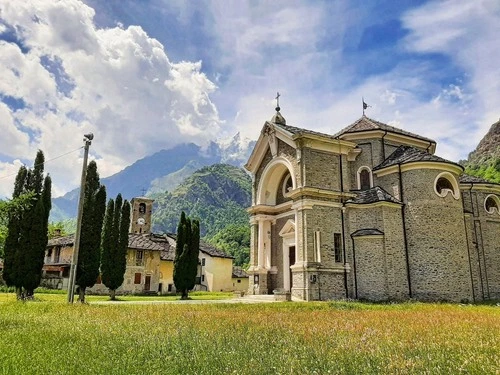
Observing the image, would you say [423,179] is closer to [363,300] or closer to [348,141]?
[348,141]

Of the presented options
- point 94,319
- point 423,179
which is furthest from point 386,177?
point 94,319

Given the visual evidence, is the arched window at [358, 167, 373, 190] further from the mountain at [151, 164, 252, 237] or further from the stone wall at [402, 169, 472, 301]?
the mountain at [151, 164, 252, 237]

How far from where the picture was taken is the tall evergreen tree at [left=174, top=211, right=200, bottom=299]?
95.5ft

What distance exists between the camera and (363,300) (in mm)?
20344

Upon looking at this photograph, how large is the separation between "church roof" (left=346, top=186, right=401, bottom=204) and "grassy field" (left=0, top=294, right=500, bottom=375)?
11586mm

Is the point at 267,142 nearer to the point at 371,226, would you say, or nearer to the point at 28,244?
the point at 371,226

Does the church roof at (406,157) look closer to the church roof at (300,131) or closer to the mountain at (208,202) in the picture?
the church roof at (300,131)

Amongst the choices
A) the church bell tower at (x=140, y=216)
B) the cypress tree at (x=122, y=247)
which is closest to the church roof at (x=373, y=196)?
the cypress tree at (x=122, y=247)

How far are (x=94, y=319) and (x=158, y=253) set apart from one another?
3312cm

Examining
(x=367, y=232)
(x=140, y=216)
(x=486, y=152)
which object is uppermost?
(x=486, y=152)

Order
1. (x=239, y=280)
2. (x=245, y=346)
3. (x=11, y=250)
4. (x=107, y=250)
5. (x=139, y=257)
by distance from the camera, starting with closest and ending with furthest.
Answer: (x=245, y=346), (x=11, y=250), (x=107, y=250), (x=139, y=257), (x=239, y=280)

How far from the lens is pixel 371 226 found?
21.6 meters

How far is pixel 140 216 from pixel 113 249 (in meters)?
24.2

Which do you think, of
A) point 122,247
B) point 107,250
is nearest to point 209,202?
point 122,247
